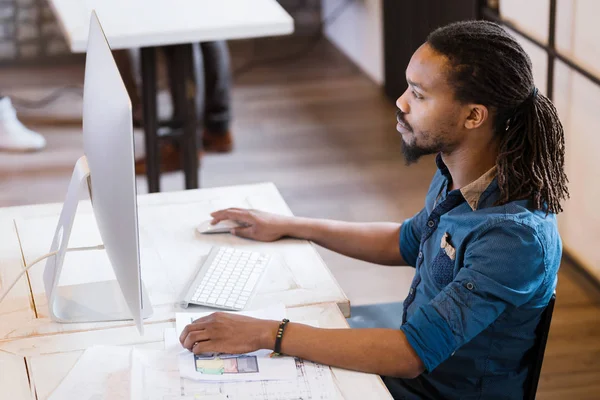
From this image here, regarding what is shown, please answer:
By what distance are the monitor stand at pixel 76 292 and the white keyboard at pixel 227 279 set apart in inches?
3.8

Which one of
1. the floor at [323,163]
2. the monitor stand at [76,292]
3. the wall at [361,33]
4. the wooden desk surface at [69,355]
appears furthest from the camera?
the wall at [361,33]

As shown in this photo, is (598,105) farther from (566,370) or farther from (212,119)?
(212,119)

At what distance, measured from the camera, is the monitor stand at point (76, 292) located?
4.82 ft

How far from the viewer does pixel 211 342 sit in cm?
139

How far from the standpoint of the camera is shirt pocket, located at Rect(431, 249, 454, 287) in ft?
4.91

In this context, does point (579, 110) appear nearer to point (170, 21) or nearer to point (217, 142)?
point (170, 21)

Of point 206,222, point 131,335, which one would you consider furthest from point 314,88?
point 131,335

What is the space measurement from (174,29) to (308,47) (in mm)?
2877

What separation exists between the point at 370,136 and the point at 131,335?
9.12 ft

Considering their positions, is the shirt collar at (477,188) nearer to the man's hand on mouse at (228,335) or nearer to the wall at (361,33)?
the man's hand on mouse at (228,335)

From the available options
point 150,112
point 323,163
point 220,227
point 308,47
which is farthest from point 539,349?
point 308,47

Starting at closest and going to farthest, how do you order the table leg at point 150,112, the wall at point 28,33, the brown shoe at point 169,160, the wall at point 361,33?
the table leg at point 150,112
the brown shoe at point 169,160
the wall at point 361,33
the wall at point 28,33

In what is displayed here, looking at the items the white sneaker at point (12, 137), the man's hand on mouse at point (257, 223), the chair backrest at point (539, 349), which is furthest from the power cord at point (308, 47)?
the chair backrest at point (539, 349)

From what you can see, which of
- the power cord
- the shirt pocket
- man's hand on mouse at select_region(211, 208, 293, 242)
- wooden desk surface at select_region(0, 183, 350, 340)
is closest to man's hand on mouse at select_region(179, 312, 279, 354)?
wooden desk surface at select_region(0, 183, 350, 340)
